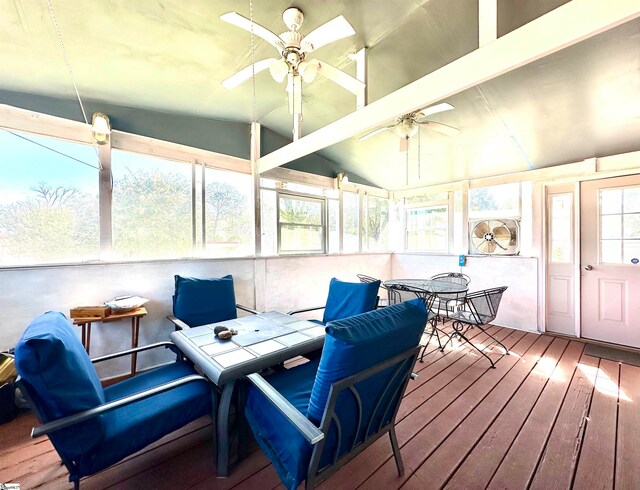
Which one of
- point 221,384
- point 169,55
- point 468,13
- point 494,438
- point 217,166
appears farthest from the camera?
point 217,166

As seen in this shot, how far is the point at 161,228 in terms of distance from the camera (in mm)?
3041

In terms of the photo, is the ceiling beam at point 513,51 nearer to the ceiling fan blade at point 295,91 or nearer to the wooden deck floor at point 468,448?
the ceiling fan blade at point 295,91

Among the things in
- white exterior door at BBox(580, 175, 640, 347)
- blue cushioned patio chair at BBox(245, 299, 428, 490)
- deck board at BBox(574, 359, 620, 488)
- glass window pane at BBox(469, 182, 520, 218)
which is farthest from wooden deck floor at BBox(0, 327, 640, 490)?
glass window pane at BBox(469, 182, 520, 218)

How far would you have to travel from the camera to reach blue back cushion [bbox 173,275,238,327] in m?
2.67

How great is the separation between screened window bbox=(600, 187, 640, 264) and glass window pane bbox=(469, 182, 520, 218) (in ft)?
3.12

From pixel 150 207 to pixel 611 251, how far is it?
562cm

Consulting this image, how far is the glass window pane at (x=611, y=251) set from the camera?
11.5 feet

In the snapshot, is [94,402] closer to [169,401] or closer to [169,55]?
[169,401]

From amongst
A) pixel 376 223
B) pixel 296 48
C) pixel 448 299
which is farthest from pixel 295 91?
pixel 376 223

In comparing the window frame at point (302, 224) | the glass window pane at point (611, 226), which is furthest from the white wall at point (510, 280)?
the window frame at point (302, 224)

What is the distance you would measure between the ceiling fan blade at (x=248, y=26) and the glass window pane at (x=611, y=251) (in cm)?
452

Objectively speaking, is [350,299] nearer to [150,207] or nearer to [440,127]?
[440,127]

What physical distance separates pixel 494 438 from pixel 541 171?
377 cm

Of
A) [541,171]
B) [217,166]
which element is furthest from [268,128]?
[541,171]
